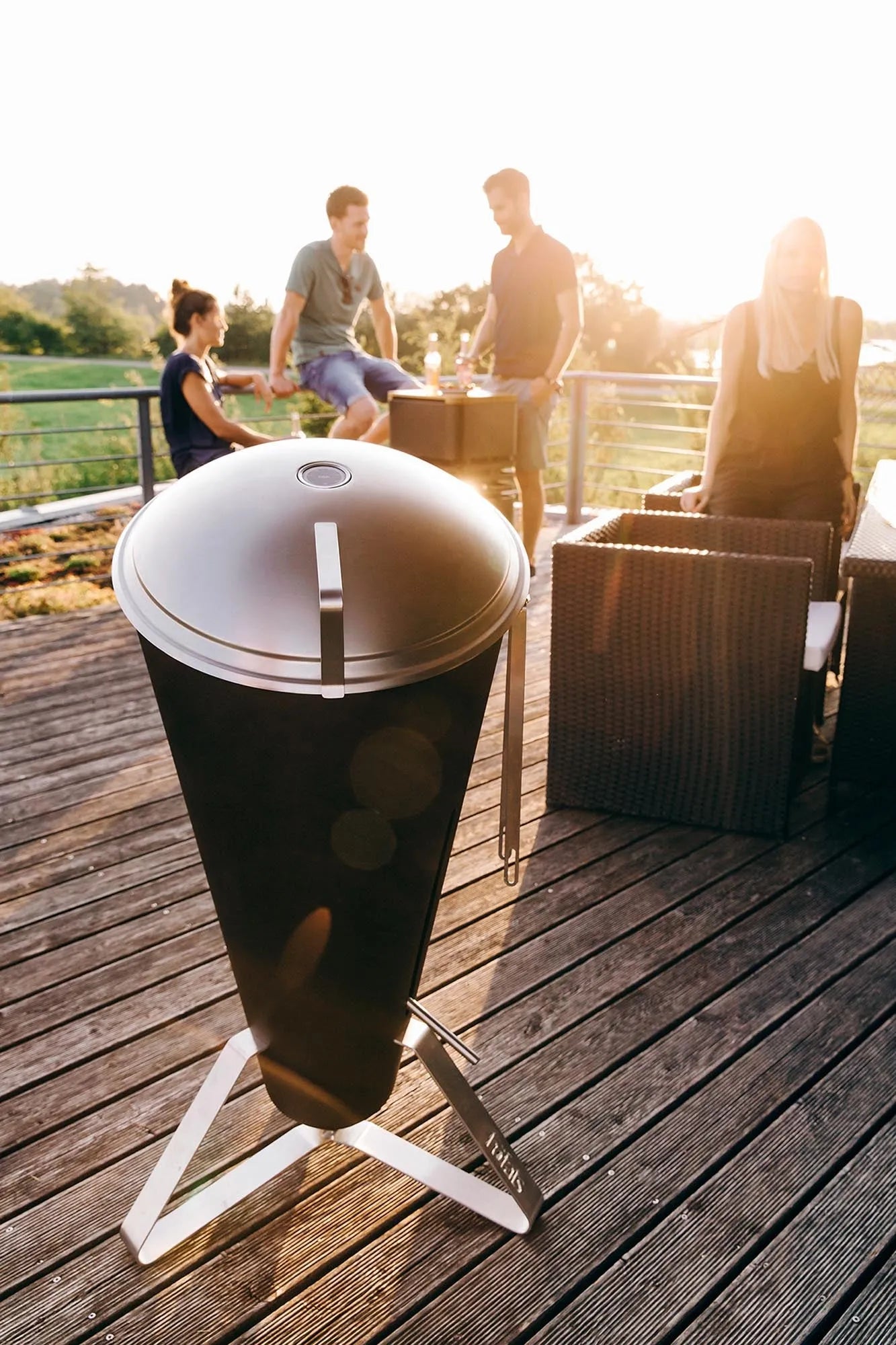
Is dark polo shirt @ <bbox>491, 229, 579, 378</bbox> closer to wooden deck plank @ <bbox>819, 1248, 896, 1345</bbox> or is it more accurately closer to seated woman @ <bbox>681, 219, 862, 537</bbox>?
seated woman @ <bbox>681, 219, 862, 537</bbox>

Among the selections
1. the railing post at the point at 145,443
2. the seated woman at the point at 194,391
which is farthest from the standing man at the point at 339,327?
the seated woman at the point at 194,391

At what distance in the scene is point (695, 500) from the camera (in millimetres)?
3027

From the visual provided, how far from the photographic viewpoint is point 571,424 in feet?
19.2

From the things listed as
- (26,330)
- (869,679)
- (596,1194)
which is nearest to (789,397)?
(869,679)

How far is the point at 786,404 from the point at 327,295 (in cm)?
237

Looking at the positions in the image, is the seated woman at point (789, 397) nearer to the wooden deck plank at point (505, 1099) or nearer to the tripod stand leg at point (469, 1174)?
the wooden deck plank at point (505, 1099)

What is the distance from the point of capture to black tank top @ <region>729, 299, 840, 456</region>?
287cm

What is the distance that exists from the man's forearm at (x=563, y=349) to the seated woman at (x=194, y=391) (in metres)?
1.58

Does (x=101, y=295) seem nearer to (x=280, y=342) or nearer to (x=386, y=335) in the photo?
(x=386, y=335)

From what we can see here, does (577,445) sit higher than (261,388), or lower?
lower

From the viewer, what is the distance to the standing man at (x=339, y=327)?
441 cm

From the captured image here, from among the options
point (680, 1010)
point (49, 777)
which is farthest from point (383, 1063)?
point (49, 777)

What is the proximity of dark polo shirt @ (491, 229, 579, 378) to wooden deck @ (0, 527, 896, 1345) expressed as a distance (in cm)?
271

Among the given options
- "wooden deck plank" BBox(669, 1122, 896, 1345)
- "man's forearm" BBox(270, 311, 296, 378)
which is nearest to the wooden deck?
"wooden deck plank" BBox(669, 1122, 896, 1345)
